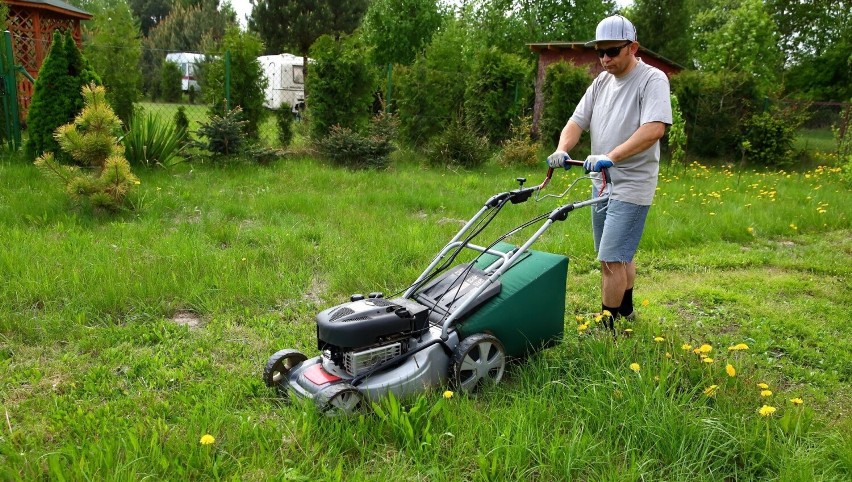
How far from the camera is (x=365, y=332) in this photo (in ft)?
8.66

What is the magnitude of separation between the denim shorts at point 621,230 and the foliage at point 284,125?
770cm

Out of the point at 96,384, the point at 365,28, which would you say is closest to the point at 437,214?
the point at 96,384

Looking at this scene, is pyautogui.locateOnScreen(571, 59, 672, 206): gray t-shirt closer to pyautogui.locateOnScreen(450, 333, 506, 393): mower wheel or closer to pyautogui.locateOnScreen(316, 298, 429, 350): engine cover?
pyautogui.locateOnScreen(450, 333, 506, 393): mower wheel

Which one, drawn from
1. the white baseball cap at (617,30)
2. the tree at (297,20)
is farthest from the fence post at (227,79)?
the tree at (297,20)

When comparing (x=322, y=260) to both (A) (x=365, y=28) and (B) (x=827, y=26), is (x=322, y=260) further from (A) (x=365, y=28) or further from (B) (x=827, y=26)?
(B) (x=827, y=26)

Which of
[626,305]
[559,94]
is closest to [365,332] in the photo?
[626,305]

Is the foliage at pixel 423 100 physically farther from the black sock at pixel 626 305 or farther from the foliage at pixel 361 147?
the black sock at pixel 626 305

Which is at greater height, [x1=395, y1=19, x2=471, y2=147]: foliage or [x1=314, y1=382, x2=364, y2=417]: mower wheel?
[x1=395, y1=19, x2=471, y2=147]: foliage

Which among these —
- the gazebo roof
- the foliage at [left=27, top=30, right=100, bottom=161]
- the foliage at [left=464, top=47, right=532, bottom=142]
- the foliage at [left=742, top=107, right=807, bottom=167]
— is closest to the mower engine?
the foliage at [left=27, top=30, right=100, bottom=161]

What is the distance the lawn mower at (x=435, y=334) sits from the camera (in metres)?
2.67

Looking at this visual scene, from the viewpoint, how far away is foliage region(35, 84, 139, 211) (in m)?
5.59

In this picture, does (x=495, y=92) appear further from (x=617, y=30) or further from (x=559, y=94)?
(x=617, y=30)

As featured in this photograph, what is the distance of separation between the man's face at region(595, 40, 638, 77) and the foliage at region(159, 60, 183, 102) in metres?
20.0

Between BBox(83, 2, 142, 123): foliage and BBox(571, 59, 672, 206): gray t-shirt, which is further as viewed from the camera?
BBox(83, 2, 142, 123): foliage
